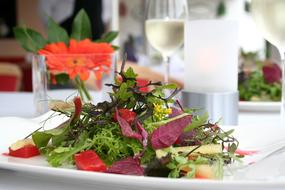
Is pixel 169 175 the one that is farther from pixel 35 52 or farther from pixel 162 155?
pixel 35 52

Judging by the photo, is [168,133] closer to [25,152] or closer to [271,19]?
[25,152]

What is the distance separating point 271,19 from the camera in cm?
89

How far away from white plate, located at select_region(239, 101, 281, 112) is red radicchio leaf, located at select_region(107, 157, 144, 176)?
0.64m

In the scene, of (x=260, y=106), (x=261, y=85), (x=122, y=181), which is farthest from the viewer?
(x=261, y=85)

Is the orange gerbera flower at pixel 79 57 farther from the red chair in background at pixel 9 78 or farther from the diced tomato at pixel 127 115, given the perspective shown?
the red chair in background at pixel 9 78

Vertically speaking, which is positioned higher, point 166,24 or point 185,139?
point 166,24

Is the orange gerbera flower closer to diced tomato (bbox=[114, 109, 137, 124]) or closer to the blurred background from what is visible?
diced tomato (bbox=[114, 109, 137, 124])

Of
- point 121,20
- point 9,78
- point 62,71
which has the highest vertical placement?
point 121,20

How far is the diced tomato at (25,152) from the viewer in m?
0.59

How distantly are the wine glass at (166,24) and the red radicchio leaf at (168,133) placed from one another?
0.53m

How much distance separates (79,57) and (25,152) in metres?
0.38

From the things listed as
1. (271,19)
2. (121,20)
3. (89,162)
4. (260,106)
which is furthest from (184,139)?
(121,20)

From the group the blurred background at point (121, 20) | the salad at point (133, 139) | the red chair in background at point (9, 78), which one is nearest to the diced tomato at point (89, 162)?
the salad at point (133, 139)

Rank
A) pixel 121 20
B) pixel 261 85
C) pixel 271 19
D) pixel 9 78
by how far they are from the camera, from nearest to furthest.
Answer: pixel 271 19 → pixel 261 85 → pixel 9 78 → pixel 121 20
